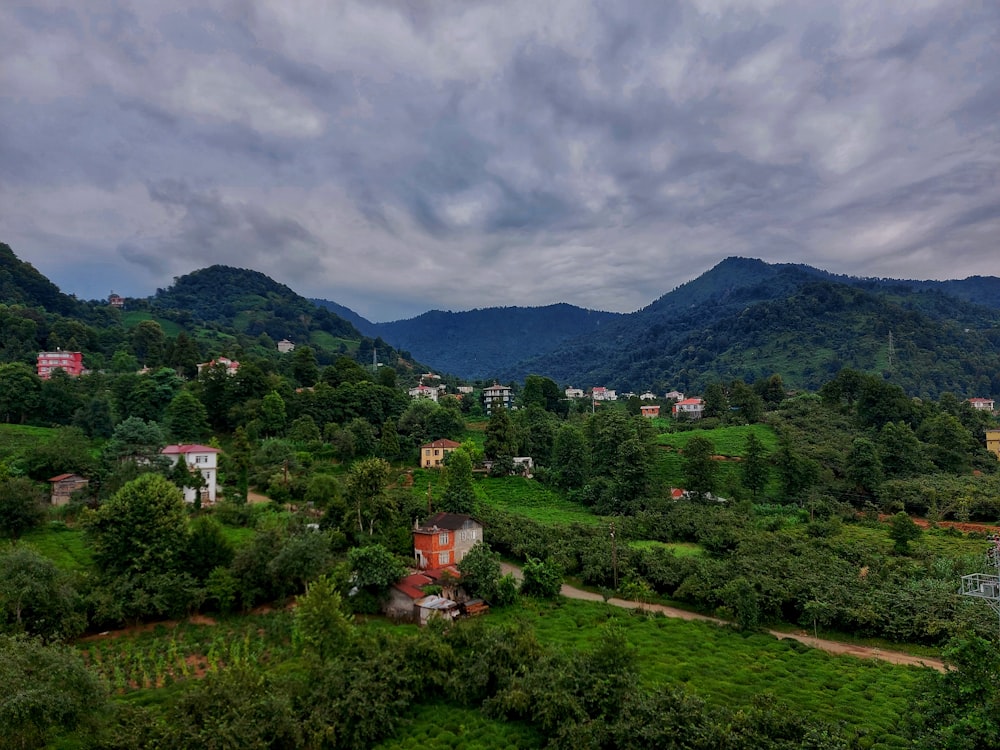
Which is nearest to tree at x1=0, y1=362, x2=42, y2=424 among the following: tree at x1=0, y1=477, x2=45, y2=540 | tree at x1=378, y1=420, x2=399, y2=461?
tree at x1=0, y1=477, x2=45, y2=540

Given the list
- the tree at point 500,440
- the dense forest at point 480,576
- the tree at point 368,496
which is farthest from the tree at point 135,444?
the tree at point 500,440

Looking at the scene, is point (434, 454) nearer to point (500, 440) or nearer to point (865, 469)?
point (500, 440)

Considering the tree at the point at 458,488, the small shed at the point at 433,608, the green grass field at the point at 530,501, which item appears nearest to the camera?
→ the small shed at the point at 433,608

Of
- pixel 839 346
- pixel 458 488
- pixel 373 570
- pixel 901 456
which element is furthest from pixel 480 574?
pixel 839 346

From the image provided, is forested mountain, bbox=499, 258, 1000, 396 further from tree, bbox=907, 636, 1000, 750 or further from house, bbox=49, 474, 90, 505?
house, bbox=49, 474, 90, 505

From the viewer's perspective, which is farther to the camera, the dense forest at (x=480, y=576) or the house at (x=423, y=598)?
the house at (x=423, y=598)

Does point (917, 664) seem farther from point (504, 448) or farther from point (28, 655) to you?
point (504, 448)

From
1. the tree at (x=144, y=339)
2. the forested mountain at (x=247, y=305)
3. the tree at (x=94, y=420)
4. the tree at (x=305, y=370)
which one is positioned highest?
the forested mountain at (x=247, y=305)

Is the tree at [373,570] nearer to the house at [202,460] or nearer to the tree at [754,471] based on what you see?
the house at [202,460]
